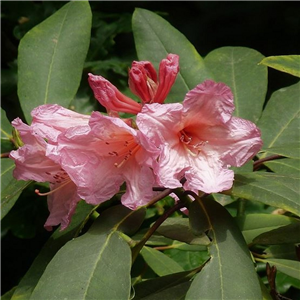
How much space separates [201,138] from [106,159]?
15cm

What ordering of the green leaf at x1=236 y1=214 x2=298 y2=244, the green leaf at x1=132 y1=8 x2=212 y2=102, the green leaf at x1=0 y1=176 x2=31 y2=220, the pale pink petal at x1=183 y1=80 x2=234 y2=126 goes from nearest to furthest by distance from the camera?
the pale pink petal at x1=183 y1=80 x2=234 y2=126 → the green leaf at x1=0 y1=176 x2=31 y2=220 → the green leaf at x1=236 y1=214 x2=298 y2=244 → the green leaf at x1=132 y1=8 x2=212 y2=102

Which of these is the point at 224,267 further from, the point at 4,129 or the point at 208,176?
the point at 4,129

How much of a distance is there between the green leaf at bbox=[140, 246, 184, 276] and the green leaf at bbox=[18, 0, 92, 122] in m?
0.35

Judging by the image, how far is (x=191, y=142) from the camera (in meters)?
1.02

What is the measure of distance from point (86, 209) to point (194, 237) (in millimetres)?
200

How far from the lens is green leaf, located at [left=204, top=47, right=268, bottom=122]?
1335 mm

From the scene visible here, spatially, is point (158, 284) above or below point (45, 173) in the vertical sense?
below

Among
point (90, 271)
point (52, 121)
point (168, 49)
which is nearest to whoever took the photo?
point (90, 271)

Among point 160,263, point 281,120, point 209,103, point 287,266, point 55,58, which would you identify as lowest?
point 160,263

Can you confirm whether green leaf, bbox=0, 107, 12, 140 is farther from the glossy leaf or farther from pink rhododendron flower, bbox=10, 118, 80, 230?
the glossy leaf

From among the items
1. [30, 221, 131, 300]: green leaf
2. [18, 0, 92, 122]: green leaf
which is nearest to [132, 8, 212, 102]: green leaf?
[18, 0, 92, 122]: green leaf

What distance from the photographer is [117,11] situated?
235 centimetres

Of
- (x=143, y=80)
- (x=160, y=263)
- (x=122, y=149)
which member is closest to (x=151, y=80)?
(x=143, y=80)

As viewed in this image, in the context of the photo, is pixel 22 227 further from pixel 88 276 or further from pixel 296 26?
pixel 296 26
